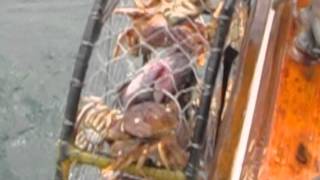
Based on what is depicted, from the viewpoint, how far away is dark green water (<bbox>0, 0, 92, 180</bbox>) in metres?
2.03

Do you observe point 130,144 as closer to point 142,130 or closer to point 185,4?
point 142,130

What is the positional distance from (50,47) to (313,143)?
1.48 m

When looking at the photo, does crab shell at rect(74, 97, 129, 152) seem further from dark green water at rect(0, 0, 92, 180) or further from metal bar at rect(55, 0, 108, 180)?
dark green water at rect(0, 0, 92, 180)

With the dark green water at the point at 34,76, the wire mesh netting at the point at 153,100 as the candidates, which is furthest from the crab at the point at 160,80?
the dark green water at the point at 34,76

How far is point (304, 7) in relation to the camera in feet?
2.82

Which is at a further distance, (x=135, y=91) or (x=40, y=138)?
(x=40, y=138)

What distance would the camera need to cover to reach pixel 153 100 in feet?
2.76

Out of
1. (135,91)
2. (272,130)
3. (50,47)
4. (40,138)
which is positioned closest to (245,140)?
(272,130)

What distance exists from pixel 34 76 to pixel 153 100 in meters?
1.37

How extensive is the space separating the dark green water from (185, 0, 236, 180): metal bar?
1.24 metres

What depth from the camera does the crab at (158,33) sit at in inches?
34.2

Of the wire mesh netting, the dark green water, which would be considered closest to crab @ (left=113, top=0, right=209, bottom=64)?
the wire mesh netting

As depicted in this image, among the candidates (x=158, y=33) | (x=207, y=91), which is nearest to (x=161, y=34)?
(x=158, y=33)

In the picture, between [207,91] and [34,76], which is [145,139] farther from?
[34,76]
